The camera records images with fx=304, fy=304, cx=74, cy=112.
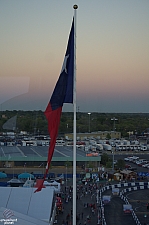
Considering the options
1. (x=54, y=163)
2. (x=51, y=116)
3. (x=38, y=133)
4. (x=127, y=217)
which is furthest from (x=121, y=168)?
(x=51, y=116)

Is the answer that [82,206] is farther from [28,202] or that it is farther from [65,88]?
[65,88]

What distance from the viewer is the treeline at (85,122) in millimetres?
6705

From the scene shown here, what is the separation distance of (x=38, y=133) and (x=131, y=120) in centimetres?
1123

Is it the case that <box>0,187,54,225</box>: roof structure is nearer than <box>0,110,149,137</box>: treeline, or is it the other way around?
<box>0,187,54,225</box>: roof structure

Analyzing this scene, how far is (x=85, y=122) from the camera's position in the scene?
1138cm

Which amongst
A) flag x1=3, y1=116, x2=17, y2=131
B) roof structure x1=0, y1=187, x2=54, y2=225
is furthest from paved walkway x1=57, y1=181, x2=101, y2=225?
flag x1=3, y1=116, x2=17, y2=131

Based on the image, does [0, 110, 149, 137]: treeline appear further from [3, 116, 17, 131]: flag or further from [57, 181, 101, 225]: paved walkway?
[57, 181, 101, 225]: paved walkway

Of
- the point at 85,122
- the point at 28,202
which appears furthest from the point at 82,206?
the point at 85,122

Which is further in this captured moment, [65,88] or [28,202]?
[28,202]

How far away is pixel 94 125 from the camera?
12.9 m

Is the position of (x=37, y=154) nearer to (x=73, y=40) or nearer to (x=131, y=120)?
(x=73, y=40)

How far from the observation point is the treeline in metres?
6.71

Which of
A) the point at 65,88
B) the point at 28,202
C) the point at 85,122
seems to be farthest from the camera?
the point at 85,122

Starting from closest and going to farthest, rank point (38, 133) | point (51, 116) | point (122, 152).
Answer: point (51, 116), point (38, 133), point (122, 152)
